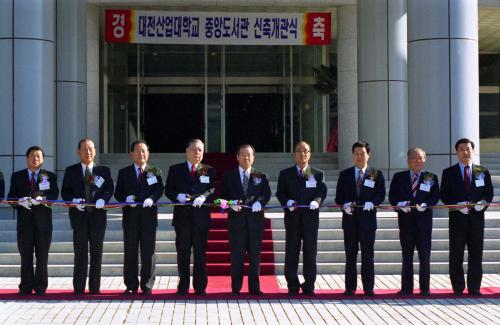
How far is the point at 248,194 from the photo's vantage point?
973 cm

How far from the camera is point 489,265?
464 inches

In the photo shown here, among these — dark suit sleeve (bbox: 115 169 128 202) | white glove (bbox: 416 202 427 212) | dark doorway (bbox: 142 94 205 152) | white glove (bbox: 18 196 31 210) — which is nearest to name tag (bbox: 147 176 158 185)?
dark suit sleeve (bbox: 115 169 128 202)

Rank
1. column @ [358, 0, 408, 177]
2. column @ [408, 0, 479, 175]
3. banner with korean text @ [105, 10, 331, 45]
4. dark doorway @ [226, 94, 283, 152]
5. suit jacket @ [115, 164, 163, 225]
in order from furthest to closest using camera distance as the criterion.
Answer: dark doorway @ [226, 94, 283, 152] < banner with korean text @ [105, 10, 331, 45] < column @ [358, 0, 408, 177] < column @ [408, 0, 479, 175] < suit jacket @ [115, 164, 163, 225]

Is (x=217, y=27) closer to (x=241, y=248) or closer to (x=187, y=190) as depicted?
(x=187, y=190)

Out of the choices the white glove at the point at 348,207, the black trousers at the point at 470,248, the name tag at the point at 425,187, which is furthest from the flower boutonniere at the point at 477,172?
the white glove at the point at 348,207

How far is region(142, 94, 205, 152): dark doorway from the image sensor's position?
2528 centimetres

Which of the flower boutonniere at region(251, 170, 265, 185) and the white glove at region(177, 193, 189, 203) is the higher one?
the flower boutonniere at region(251, 170, 265, 185)

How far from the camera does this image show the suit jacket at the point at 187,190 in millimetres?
9672

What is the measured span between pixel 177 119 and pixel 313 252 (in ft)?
52.9

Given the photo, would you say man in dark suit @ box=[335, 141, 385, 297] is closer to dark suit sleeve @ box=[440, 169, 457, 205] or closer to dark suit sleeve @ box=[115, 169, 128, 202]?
dark suit sleeve @ box=[440, 169, 457, 205]

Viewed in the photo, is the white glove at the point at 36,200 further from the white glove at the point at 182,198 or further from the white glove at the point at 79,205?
the white glove at the point at 182,198

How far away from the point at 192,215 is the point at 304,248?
4.55ft

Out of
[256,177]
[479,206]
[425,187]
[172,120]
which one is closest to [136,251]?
[256,177]

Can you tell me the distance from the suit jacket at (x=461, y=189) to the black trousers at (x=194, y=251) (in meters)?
2.97
